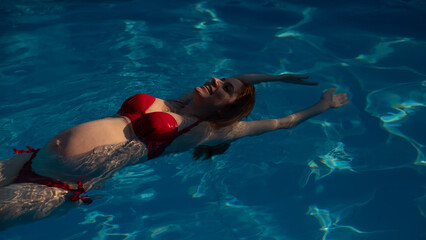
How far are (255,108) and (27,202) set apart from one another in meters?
3.16

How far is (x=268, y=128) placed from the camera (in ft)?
13.1

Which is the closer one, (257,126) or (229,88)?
(229,88)

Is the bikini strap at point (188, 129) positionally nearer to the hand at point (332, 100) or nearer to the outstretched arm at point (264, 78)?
the outstretched arm at point (264, 78)

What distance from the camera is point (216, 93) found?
3633mm

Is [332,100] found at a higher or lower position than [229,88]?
lower

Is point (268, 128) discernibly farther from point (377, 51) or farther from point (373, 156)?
point (377, 51)

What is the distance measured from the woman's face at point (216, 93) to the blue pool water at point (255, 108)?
3.30 ft

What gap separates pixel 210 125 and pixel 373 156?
231 cm

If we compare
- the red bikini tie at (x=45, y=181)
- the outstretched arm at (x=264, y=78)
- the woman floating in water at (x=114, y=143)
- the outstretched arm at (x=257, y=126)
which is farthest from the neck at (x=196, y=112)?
the red bikini tie at (x=45, y=181)

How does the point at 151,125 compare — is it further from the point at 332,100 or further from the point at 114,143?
the point at 332,100

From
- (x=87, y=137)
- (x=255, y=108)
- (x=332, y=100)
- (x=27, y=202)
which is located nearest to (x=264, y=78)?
(x=255, y=108)

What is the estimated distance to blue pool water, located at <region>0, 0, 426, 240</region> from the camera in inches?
160

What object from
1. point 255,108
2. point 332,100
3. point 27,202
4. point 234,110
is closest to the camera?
point 27,202

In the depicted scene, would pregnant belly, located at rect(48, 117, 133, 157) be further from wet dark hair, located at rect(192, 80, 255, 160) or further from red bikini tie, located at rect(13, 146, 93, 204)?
wet dark hair, located at rect(192, 80, 255, 160)
